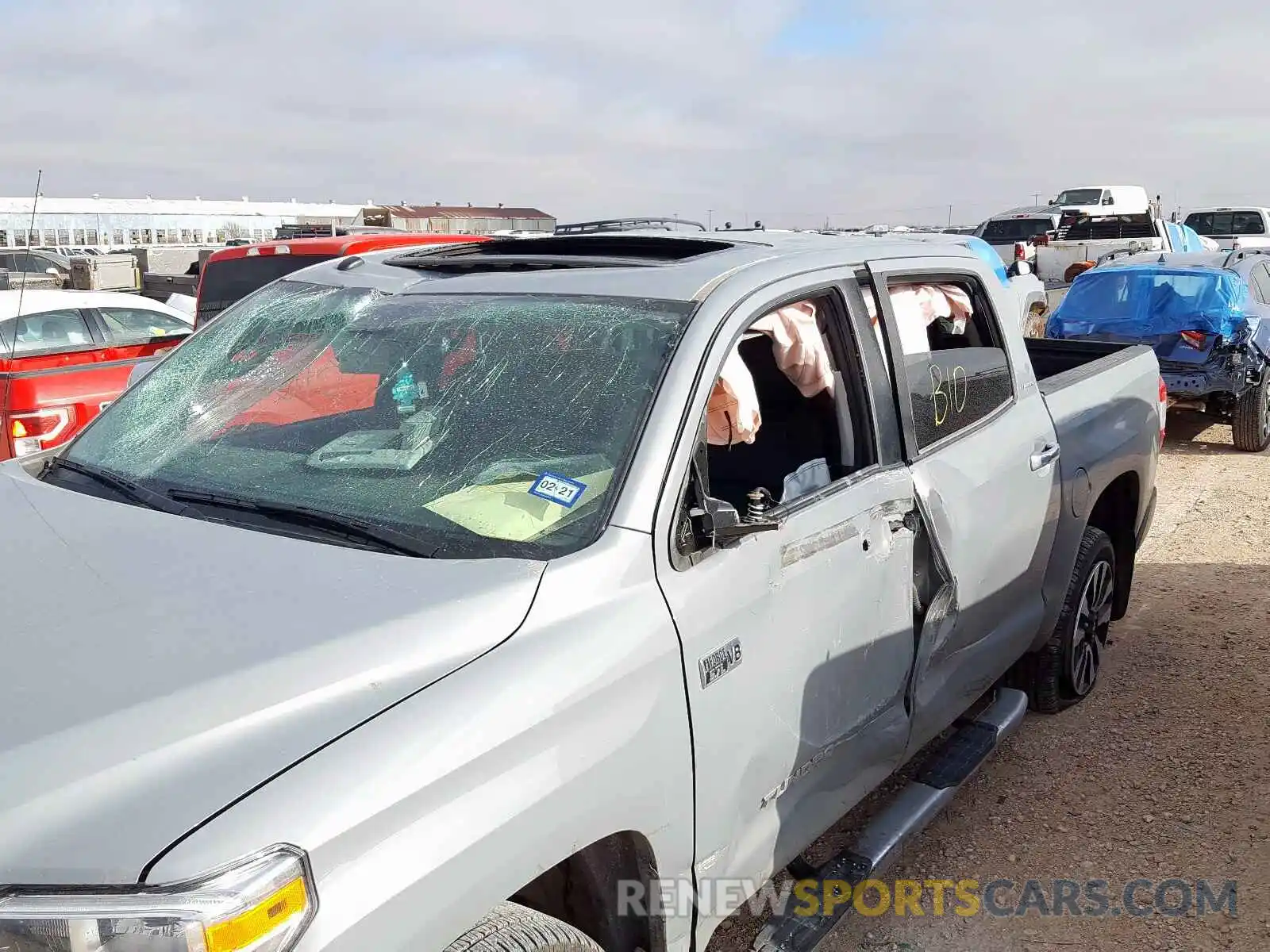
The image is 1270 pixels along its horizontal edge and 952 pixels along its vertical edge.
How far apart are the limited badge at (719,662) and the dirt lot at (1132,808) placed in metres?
1.22

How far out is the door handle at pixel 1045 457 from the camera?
12.0 feet

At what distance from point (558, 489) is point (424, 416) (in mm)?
479

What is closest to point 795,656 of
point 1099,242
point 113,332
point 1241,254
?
point 113,332

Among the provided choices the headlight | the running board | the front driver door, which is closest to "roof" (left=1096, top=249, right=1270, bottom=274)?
the running board

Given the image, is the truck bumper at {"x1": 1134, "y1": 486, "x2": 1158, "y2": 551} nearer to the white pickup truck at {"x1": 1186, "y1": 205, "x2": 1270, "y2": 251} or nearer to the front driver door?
the front driver door

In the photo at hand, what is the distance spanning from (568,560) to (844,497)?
918 mm

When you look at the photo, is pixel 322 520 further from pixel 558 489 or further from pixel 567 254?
pixel 567 254

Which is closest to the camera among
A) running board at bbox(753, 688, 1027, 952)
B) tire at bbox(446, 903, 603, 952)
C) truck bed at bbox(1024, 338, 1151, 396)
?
tire at bbox(446, 903, 603, 952)

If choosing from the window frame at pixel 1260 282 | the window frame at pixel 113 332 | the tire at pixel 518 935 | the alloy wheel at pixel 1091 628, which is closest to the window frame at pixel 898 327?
the alloy wheel at pixel 1091 628

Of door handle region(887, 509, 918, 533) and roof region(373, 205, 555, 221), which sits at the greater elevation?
roof region(373, 205, 555, 221)

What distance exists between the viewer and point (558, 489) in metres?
2.25

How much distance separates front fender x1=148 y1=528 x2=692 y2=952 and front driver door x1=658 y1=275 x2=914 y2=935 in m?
0.11

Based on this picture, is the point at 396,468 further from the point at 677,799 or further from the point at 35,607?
the point at 677,799

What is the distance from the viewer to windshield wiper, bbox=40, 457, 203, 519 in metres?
2.41
